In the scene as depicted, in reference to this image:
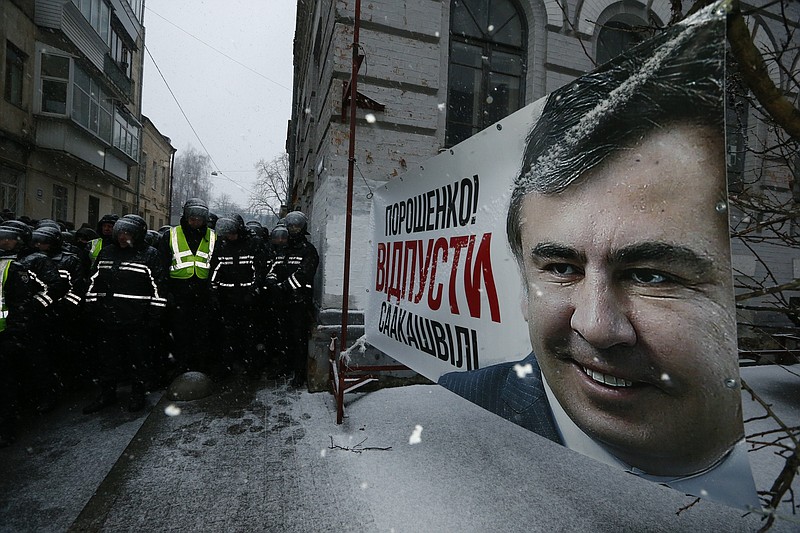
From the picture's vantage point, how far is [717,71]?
1.19 metres

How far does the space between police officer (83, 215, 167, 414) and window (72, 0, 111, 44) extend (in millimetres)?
17371

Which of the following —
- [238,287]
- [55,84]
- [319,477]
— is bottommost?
[319,477]

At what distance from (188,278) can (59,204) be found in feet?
56.2

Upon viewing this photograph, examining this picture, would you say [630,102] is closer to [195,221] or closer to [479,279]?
[479,279]

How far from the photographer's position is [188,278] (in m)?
5.26

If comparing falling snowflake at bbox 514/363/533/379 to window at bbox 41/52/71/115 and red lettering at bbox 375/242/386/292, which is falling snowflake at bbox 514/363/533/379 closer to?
red lettering at bbox 375/242/386/292

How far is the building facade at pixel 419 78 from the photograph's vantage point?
17.4 ft

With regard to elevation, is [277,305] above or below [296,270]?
below

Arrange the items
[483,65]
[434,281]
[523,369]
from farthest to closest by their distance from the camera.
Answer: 1. [483,65]
2. [434,281]
3. [523,369]

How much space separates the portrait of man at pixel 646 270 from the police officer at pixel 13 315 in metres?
4.68

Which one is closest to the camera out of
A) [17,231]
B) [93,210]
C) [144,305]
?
[17,231]

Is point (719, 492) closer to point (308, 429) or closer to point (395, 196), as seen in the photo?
point (395, 196)

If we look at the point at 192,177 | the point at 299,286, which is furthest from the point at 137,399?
the point at 192,177

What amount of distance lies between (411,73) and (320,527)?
197 inches
